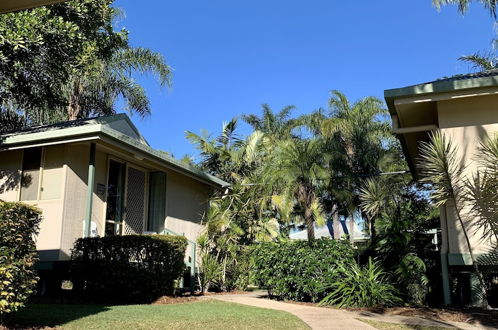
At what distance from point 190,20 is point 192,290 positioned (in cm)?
1222

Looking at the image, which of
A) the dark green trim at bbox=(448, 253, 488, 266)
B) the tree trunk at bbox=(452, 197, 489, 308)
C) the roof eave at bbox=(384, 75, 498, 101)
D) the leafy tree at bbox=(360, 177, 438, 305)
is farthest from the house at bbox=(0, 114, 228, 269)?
the dark green trim at bbox=(448, 253, 488, 266)

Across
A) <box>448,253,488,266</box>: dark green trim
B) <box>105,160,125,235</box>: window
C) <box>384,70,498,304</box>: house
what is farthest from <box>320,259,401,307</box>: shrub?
<box>105,160,125,235</box>: window

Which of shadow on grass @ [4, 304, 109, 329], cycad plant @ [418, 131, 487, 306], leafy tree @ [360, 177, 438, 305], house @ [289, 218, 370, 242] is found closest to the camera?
shadow on grass @ [4, 304, 109, 329]

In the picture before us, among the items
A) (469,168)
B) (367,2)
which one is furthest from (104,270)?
(367,2)

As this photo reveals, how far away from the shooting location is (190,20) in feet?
67.0

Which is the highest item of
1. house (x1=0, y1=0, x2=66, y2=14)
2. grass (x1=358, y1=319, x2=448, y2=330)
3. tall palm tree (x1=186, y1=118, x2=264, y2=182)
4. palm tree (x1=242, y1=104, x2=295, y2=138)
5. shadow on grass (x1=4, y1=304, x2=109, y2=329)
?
palm tree (x1=242, y1=104, x2=295, y2=138)

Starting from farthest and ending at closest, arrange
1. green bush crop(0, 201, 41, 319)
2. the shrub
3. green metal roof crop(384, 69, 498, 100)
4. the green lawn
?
1. the shrub
2. green metal roof crop(384, 69, 498, 100)
3. the green lawn
4. green bush crop(0, 201, 41, 319)

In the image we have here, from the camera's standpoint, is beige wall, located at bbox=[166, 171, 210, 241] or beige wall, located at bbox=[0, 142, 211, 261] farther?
beige wall, located at bbox=[166, 171, 210, 241]

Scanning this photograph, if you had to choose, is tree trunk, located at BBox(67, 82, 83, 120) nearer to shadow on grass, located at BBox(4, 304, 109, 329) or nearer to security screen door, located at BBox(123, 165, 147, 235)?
security screen door, located at BBox(123, 165, 147, 235)

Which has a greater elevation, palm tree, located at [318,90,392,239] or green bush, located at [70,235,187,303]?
palm tree, located at [318,90,392,239]

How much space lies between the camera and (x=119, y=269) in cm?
1047

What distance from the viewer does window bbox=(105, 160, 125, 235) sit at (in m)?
13.0

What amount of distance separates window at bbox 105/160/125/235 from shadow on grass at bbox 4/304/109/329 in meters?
4.49

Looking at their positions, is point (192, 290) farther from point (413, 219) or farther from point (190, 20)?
point (190, 20)
